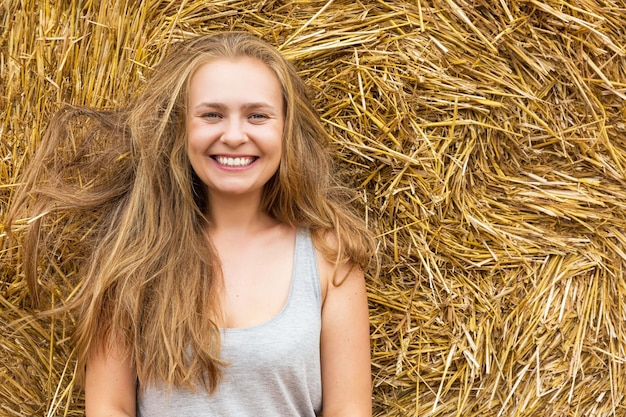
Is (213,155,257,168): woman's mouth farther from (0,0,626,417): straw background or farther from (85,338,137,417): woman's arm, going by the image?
(85,338,137,417): woman's arm

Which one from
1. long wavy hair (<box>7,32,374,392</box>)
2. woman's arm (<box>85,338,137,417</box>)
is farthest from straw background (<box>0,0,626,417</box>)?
woman's arm (<box>85,338,137,417</box>)

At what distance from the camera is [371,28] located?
6.21 ft

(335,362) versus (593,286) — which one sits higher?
(593,286)

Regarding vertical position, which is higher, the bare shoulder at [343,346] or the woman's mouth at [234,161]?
the woman's mouth at [234,161]

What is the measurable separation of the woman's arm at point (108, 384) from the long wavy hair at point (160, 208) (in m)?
0.02

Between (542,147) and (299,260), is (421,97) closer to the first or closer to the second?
(542,147)

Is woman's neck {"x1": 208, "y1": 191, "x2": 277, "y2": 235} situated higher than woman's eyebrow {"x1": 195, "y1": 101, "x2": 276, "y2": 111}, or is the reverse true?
woman's eyebrow {"x1": 195, "y1": 101, "x2": 276, "y2": 111}

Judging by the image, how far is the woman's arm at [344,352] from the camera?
1788 mm

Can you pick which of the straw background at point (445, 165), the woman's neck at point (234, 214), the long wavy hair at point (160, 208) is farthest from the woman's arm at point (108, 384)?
the woman's neck at point (234, 214)

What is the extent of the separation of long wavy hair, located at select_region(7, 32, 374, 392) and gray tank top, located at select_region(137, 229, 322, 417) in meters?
0.03

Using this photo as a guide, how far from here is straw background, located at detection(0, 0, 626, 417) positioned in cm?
186

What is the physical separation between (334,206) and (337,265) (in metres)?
0.15

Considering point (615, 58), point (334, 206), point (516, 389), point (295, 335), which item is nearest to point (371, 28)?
point (334, 206)

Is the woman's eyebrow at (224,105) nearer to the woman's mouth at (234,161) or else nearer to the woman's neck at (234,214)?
the woman's mouth at (234,161)
